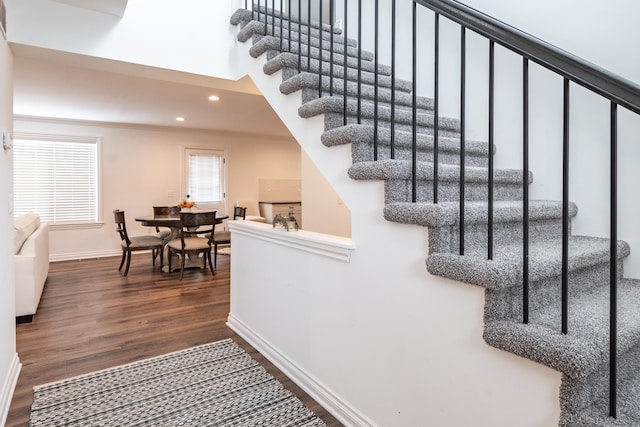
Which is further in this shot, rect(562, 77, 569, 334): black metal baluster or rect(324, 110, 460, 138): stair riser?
rect(324, 110, 460, 138): stair riser

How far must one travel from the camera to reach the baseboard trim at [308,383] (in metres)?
1.86

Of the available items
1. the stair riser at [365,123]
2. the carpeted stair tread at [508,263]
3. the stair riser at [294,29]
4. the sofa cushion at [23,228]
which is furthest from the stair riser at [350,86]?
the sofa cushion at [23,228]

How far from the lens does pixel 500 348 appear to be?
3.84ft

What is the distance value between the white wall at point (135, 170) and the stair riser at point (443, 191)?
6285 mm

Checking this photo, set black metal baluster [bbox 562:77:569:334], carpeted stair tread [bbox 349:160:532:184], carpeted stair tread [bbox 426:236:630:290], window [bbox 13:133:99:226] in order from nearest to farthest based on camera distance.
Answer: black metal baluster [bbox 562:77:569:334]
carpeted stair tread [bbox 426:236:630:290]
carpeted stair tread [bbox 349:160:532:184]
window [bbox 13:133:99:226]

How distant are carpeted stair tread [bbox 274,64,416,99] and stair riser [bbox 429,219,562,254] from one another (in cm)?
112

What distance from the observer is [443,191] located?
179cm

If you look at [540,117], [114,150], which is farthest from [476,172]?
[114,150]

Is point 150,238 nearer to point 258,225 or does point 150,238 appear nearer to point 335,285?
point 258,225

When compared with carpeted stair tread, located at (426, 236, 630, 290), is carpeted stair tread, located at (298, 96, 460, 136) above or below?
above

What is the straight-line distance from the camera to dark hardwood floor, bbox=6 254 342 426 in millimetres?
2432

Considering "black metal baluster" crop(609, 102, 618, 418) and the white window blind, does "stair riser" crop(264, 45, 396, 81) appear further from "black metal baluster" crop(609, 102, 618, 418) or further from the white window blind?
the white window blind

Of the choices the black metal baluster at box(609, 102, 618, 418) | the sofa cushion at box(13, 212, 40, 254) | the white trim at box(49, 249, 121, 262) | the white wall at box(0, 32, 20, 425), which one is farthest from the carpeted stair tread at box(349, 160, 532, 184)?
the white trim at box(49, 249, 121, 262)

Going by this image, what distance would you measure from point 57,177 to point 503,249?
6999mm
